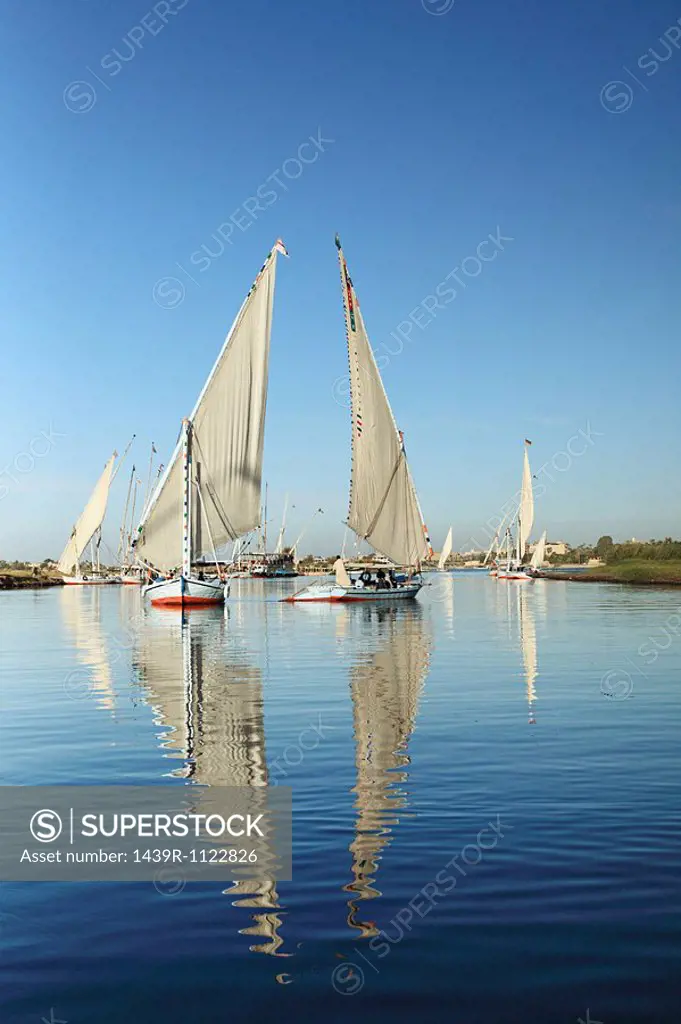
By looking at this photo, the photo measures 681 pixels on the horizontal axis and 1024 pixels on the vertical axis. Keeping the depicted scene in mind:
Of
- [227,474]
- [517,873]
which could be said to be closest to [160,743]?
[517,873]

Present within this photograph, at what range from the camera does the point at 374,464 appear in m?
79.9

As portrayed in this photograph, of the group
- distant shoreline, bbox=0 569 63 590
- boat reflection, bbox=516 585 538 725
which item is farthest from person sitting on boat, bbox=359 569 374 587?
distant shoreline, bbox=0 569 63 590

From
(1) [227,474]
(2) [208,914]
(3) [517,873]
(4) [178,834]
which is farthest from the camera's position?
(1) [227,474]

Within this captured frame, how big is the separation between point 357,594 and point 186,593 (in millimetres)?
19247

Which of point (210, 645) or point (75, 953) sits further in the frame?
point (210, 645)

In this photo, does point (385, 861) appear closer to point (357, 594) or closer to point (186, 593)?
point (186, 593)

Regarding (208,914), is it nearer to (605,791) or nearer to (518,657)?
(605,791)

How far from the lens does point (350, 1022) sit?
25.2 ft

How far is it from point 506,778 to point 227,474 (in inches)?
2402

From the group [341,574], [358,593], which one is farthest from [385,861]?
[358,593]

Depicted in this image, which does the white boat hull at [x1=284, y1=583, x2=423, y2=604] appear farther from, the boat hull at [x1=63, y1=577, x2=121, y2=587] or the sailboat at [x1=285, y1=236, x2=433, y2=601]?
the boat hull at [x1=63, y1=577, x2=121, y2=587]

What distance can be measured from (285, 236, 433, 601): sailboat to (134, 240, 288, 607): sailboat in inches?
289

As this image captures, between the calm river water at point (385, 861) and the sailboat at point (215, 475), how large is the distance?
43.3m

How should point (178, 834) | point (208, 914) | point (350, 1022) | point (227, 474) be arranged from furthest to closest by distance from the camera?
point (227, 474) < point (178, 834) < point (208, 914) < point (350, 1022)
